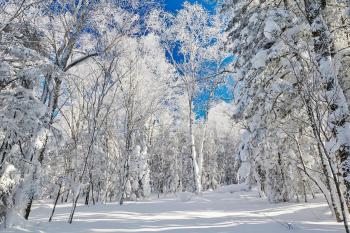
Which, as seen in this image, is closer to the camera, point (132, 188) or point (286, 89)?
point (286, 89)

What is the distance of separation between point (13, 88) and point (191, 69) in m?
14.4

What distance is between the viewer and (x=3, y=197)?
9.30 metres

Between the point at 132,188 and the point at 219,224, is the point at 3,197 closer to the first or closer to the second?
the point at 219,224

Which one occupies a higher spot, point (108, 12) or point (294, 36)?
point (108, 12)

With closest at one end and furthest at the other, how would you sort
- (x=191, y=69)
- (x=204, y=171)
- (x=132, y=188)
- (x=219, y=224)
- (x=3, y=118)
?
1. (x=3, y=118)
2. (x=219, y=224)
3. (x=191, y=69)
4. (x=132, y=188)
5. (x=204, y=171)

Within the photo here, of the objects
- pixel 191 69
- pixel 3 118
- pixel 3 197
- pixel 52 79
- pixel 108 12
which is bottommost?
pixel 3 197

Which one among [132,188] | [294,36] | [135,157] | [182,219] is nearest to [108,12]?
[294,36]

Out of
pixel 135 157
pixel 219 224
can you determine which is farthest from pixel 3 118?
pixel 135 157

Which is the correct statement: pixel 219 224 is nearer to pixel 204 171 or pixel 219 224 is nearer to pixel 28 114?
pixel 28 114

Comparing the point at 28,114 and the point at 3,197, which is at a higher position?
the point at 28,114

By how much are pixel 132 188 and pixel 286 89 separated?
26.4 metres

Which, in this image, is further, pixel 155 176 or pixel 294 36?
pixel 155 176

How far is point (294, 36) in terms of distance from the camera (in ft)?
27.6

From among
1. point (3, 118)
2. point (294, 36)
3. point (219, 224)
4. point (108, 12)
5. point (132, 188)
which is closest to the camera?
point (3, 118)
